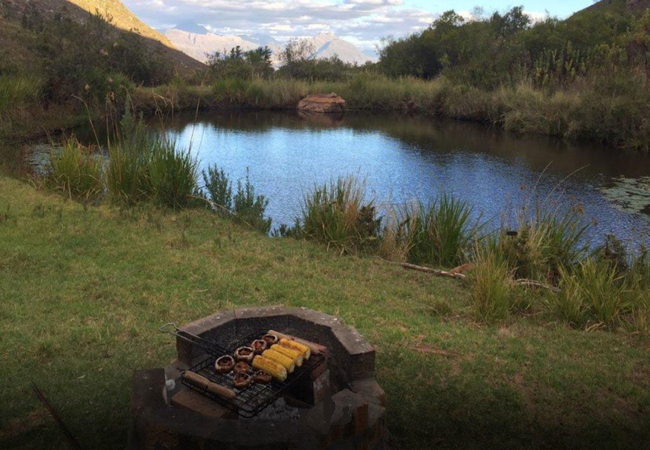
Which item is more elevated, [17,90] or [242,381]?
[17,90]

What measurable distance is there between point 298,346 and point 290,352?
79mm

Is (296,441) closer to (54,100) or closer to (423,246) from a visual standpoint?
(423,246)

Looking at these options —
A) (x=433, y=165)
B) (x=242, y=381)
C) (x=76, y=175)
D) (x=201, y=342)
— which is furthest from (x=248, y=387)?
(x=433, y=165)

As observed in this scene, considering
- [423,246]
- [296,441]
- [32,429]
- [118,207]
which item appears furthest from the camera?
[118,207]

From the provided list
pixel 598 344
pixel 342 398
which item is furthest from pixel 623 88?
pixel 342 398

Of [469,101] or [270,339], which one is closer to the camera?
[270,339]

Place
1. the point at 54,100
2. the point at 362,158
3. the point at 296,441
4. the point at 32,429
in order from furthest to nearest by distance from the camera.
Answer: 1. the point at 54,100
2. the point at 362,158
3. the point at 32,429
4. the point at 296,441

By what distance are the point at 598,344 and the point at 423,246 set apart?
2779 mm

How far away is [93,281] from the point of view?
4969mm

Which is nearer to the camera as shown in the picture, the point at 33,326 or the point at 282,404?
the point at 282,404

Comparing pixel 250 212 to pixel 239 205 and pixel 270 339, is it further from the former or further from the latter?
pixel 270 339

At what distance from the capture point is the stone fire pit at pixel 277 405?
Answer: 2516 millimetres

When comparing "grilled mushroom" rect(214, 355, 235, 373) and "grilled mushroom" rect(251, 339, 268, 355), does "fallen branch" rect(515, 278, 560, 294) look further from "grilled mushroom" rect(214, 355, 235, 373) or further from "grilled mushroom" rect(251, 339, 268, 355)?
"grilled mushroom" rect(214, 355, 235, 373)

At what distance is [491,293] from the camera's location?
4844 mm
